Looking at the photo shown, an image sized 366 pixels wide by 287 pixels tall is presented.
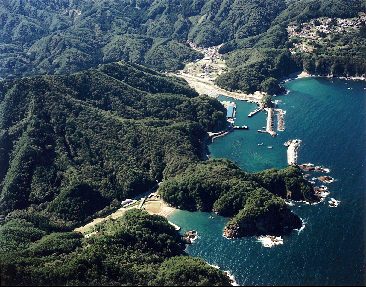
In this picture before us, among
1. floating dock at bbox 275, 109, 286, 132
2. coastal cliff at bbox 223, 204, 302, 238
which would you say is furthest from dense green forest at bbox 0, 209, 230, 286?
floating dock at bbox 275, 109, 286, 132

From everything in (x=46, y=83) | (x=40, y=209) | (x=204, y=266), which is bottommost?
(x=40, y=209)

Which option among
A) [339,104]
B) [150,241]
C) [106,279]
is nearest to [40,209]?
[150,241]

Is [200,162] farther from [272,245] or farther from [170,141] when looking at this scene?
[272,245]

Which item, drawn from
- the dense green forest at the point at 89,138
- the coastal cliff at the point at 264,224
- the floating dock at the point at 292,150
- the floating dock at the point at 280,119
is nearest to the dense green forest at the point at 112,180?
the coastal cliff at the point at 264,224

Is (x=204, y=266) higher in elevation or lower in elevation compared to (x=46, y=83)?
lower

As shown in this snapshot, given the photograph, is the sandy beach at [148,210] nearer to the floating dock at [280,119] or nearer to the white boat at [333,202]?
the white boat at [333,202]

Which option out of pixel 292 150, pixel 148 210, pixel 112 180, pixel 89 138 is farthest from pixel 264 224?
pixel 89 138
